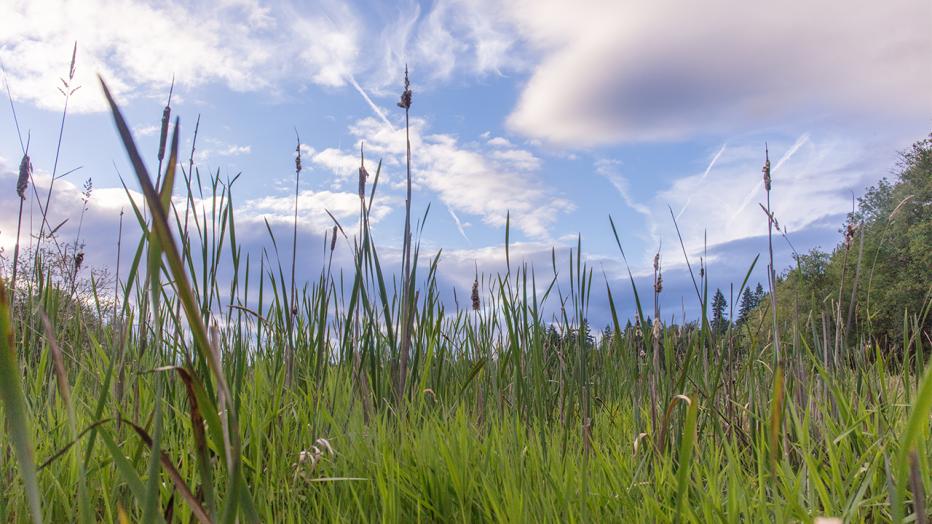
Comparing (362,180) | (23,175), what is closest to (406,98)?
(362,180)

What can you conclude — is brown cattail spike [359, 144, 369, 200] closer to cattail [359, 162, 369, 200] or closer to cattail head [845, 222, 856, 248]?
cattail [359, 162, 369, 200]

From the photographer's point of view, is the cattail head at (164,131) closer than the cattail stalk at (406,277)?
Yes

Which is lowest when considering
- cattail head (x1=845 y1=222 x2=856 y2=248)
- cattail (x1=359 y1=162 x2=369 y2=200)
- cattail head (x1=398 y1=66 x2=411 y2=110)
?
cattail head (x1=845 y1=222 x2=856 y2=248)

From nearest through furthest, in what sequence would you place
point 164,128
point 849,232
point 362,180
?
point 164,128 < point 362,180 < point 849,232

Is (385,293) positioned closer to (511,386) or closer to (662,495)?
(511,386)

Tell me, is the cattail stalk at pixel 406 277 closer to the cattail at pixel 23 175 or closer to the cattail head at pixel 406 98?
the cattail head at pixel 406 98

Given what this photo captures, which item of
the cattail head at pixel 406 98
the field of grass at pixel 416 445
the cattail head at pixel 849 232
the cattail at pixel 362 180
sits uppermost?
the cattail head at pixel 406 98

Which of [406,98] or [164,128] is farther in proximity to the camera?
[406,98]

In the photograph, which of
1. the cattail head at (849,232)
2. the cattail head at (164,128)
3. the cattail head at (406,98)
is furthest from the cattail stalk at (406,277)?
the cattail head at (849,232)

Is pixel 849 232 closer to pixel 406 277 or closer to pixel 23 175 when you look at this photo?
pixel 406 277

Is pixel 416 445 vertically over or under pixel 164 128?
under

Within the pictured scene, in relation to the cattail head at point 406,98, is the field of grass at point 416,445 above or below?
below

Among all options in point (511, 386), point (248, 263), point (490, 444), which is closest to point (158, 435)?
point (490, 444)

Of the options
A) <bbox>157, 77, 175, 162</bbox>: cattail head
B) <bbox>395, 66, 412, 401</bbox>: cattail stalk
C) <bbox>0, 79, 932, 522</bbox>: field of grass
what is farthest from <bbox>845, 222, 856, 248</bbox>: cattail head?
<bbox>157, 77, 175, 162</bbox>: cattail head
